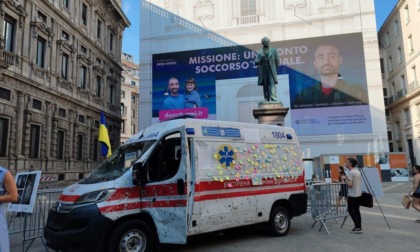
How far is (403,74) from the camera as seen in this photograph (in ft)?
132

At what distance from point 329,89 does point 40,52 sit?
2314cm

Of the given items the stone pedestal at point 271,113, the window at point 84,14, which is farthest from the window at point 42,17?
the stone pedestal at point 271,113

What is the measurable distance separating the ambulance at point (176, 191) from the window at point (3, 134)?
55.5 feet

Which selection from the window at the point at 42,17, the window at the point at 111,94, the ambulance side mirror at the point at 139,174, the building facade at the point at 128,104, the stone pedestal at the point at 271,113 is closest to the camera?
the ambulance side mirror at the point at 139,174

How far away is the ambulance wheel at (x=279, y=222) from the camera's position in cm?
783

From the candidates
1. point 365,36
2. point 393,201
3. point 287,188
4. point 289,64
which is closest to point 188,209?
point 287,188

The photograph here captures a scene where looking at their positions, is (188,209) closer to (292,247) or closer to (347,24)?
(292,247)

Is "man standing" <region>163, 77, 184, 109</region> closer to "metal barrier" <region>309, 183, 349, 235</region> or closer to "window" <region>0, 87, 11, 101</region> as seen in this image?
"window" <region>0, 87, 11, 101</region>

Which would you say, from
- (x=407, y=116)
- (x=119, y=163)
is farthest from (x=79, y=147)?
(x=407, y=116)

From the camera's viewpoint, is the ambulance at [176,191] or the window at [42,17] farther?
the window at [42,17]

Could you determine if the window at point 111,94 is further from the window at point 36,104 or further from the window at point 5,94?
the window at point 5,94

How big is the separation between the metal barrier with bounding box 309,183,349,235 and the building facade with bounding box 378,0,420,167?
30899 millimetres

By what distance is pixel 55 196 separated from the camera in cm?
892

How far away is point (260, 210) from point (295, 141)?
2150 millimetres
